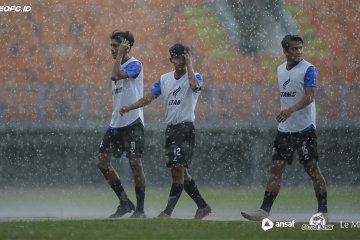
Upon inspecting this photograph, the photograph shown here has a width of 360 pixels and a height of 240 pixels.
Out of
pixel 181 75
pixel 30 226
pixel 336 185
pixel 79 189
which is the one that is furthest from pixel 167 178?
pixel 30 226

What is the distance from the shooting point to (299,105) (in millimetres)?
9742

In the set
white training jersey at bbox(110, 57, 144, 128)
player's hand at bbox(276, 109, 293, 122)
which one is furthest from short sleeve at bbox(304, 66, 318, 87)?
white training jersey at bbox(110, 57, 144, 128)

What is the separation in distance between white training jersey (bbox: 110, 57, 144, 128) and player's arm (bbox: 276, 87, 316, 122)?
1637 mm

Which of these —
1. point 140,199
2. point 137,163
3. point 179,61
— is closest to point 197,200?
point 140,199

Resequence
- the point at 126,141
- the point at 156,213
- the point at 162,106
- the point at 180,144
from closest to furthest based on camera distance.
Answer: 1. the point at 180,144
2. the point at 126,141
3. the point at 156,213
4. the point at 162,106

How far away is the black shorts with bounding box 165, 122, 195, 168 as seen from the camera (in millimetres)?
10258

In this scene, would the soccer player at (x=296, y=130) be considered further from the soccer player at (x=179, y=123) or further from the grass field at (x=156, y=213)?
the soccer player at (x=179, y=123)

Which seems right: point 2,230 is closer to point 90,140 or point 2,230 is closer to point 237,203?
point 237,203

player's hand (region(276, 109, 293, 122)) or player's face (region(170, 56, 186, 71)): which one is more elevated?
player's face (region(170, 56, 186, 71))

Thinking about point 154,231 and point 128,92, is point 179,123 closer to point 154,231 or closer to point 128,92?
point 128,92

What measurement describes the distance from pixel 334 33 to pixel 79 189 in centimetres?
1083

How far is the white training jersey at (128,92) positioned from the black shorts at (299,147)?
1.52m

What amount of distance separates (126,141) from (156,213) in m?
1.67

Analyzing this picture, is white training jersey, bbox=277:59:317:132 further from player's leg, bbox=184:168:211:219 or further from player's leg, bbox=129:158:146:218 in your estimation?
player's leg, bbox=129:158:146:218
